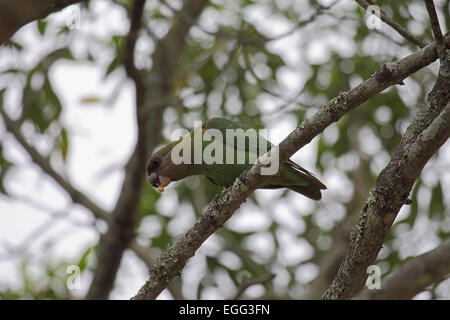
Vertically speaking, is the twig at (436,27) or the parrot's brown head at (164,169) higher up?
the twig at (436,27)

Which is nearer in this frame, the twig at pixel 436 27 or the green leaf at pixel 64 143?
the twig at pixel 436 27

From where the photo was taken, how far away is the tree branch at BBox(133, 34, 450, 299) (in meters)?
2.67

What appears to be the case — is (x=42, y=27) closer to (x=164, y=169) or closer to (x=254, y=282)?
(x=164, y=169)

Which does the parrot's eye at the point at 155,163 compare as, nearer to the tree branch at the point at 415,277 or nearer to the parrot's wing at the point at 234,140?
the parrot's wing at the point at 234,140

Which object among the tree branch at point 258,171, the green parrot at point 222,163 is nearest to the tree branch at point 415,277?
the tree branch at point 258,171

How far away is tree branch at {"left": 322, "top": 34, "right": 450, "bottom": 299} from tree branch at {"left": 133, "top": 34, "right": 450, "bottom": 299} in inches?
7.5

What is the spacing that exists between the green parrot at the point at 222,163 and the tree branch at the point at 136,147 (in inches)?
11.5

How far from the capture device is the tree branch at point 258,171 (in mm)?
2670

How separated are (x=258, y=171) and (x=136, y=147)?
2605 millimetres

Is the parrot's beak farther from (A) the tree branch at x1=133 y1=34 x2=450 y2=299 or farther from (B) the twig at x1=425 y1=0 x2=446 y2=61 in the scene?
(B) the twig at x1=425 y1=0 x2=446 y2=61

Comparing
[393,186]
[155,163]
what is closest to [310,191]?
[155,163]

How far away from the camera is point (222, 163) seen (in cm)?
452

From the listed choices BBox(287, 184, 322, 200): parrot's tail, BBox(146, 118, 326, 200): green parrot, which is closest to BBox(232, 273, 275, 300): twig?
BBox(146, 118, 326, 200): green parrot
